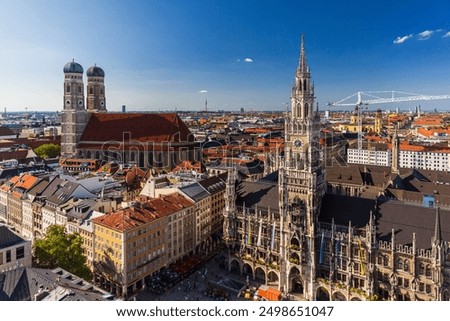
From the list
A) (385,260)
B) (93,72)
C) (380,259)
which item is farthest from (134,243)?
(93,72)

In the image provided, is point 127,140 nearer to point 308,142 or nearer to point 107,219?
point 107,219

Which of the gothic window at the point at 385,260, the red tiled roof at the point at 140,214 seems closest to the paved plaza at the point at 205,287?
the red tiled roof at the point at 140,214

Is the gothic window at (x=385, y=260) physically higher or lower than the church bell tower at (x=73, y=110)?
lower

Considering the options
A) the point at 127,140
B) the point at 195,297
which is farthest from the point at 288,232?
the point at 127,140

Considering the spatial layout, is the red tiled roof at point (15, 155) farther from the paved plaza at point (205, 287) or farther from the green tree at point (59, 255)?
the paved plaza at point (205, 287)

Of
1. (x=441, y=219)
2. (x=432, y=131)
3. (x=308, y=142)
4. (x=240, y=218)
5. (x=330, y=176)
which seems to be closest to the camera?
(x=441, y=219)

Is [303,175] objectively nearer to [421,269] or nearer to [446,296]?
[421,269]
